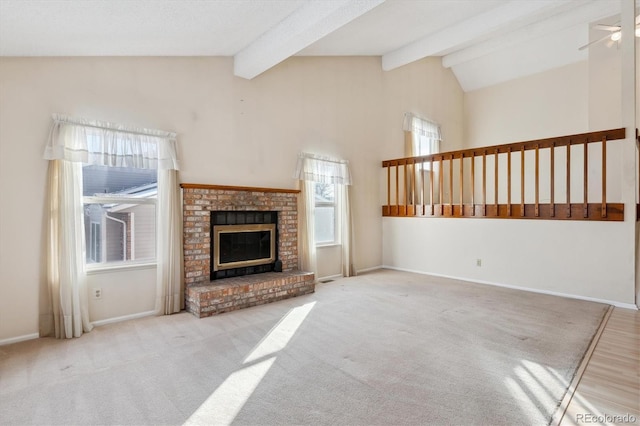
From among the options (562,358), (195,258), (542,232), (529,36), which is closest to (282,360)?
(195,258)

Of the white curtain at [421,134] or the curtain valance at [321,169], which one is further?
the white curtain at [421,134]

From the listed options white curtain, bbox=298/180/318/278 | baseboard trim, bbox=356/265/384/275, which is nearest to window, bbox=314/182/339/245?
white curtain, bbox=298/180/318/278

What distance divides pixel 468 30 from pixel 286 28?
12.4 feet

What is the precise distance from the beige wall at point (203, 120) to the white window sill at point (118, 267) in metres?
0.09

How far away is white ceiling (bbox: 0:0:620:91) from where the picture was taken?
2.72 meters

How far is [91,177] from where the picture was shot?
3.68 m

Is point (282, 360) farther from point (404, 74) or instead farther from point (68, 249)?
point (404, 74)

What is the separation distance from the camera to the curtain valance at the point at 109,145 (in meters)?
3.34

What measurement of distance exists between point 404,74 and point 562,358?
6.39m

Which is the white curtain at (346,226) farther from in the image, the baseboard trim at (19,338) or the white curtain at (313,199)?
the baseboard trim at (19,338)

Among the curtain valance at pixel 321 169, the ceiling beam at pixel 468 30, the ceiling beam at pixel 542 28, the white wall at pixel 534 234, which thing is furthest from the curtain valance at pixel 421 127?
the curtain valance at pixel 321 169

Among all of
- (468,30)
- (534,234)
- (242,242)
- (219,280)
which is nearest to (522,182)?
(534,234)

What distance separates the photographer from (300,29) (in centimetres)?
353

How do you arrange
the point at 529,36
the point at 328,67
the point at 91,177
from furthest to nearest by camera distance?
the point at 529,36 → the point at 328,67 → the point at 91,177
